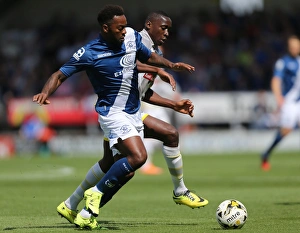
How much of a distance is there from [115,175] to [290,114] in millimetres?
9332

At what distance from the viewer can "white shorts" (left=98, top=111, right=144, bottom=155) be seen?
27.0 ft

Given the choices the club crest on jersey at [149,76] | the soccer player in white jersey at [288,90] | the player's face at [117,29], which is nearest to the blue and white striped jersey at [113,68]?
the player's face at [117,29]

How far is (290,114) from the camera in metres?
16.7

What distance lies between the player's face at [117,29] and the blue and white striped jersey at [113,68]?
0.45 feet

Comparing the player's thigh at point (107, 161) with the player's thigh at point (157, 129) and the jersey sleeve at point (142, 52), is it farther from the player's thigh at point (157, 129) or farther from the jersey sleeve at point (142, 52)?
the jersey sleeve at point (142, 52)

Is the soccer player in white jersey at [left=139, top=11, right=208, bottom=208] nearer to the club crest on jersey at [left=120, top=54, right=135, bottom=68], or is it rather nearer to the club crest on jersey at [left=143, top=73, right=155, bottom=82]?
the club crest on jersey at [left=143, top=73, right=155, bottom=82]

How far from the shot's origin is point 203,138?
26.9 metres

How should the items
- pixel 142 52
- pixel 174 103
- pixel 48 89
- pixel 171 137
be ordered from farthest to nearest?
pixel 171 137
pixel 174 103
pixel 142 52
pixel 48 89

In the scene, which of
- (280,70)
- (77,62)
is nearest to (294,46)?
(280,70)

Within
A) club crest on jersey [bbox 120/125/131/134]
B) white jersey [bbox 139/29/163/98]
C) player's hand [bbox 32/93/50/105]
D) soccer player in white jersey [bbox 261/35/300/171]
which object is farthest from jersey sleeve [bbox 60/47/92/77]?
soccer player in white jersey [bbox 261/35/300/171]

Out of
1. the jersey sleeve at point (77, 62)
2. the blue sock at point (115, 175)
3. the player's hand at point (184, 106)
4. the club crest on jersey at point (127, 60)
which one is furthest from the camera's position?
the player's hand at point (184, 106)

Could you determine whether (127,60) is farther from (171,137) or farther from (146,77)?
(171,137)

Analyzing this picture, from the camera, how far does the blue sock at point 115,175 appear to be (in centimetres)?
805

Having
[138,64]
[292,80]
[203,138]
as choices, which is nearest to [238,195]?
[138,64]
